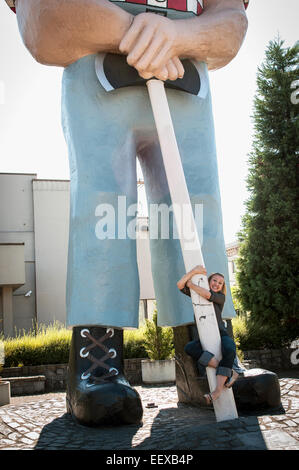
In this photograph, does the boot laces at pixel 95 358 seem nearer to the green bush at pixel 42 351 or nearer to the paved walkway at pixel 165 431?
the paved walkway at pixel 165 431

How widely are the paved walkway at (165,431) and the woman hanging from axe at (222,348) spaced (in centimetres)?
18

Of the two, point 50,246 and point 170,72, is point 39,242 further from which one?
point 170,72

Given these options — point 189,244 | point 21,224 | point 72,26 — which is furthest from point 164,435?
point 21,224

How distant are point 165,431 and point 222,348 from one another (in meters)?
0.52

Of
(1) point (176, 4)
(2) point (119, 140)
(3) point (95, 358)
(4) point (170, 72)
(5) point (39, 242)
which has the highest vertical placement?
(5) point (39, 242)

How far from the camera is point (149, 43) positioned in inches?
110

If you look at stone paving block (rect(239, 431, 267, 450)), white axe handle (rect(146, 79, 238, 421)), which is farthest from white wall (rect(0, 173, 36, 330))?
stone paving block (rect(239, 431, 267, 450))

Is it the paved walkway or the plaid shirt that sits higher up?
the plaid shirt

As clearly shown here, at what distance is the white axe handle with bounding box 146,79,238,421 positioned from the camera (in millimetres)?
2254

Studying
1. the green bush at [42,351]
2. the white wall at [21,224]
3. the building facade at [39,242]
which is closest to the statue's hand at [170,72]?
the green bush at [42,351]

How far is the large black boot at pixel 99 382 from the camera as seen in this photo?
2445mm

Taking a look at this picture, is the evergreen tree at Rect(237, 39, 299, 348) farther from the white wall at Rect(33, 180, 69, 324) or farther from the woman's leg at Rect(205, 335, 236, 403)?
the white wall at Rect(33, 180, 69, 324)

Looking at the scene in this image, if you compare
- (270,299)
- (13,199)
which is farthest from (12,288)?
(270,299)

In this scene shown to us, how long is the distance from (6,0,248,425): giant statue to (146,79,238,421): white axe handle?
0.28m
